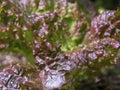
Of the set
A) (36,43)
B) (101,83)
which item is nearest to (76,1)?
(36,43)

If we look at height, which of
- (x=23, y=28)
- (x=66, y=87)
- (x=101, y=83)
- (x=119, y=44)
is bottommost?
(x=101, y=83)

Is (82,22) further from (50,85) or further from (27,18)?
(50,85)

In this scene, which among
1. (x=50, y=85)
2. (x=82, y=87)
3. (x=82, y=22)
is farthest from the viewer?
(x=82, y=87)

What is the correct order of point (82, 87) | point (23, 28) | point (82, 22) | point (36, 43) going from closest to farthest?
point (36, 43) < point (23, 28) < point (82, 22) < point (82, 87)

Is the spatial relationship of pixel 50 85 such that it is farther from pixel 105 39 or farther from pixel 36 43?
pixel 105 39

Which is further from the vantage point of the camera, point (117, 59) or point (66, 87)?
point (117, 59)

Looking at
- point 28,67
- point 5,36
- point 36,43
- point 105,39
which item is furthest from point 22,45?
point 105,39

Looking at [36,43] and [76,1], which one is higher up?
[76,1]
